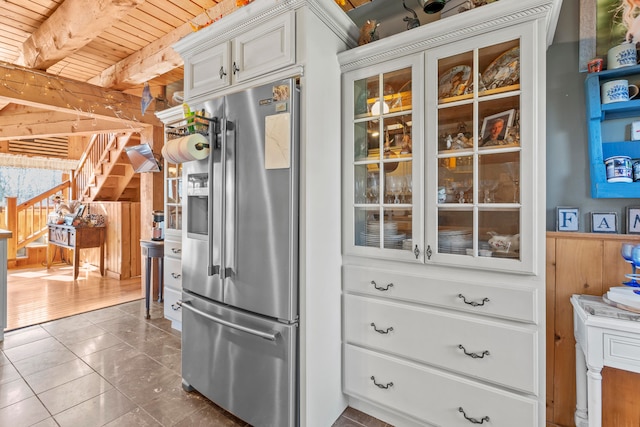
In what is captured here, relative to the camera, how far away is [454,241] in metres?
1.63

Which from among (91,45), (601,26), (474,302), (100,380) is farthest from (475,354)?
(91,45)

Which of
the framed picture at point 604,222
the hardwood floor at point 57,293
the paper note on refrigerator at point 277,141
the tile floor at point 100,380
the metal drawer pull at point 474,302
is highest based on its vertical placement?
the paper note on refrigerator at point 277,141

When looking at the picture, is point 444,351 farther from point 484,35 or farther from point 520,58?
point 484,35

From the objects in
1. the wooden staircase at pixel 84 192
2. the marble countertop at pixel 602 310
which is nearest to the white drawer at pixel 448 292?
the marble countertop at pixel 602 310

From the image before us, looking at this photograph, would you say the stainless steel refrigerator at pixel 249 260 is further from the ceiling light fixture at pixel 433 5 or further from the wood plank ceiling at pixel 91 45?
the wood plank ceiling at pixel 91 45

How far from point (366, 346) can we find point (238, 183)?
121 cm

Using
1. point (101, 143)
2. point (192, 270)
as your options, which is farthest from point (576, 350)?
point (101, 143)

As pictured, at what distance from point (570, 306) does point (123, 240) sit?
5684mm

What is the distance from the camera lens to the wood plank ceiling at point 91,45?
257cm

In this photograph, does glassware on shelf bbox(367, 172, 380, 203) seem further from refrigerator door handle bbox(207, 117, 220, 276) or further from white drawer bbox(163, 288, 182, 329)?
white drawer bbox(163, 288, 182, 329)

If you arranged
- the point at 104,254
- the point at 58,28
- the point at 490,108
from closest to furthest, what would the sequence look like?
the point at 490,108
the point at 58,28
the point at 104,254

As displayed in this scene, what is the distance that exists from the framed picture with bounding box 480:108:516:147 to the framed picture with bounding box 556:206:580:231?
0.54 metres

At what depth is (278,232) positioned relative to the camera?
1.64 meters

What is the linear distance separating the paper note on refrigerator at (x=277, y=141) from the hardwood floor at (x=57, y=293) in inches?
133
